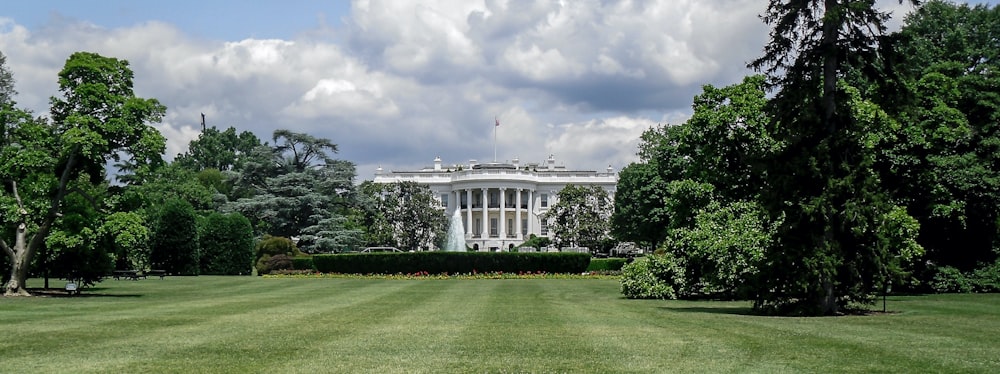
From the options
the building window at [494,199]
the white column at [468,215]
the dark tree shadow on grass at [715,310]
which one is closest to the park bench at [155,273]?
the dark tree shadow on grass at [715,310]

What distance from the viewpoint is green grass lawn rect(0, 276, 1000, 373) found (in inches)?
434

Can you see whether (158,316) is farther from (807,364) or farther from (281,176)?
(281,176)

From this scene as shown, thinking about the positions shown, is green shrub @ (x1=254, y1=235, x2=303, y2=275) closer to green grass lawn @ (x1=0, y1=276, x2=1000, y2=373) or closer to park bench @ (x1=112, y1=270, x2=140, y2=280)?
park bench @ (x1=112, y1=270, x2=140, y2=280)

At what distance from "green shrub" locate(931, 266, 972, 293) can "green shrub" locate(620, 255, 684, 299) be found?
11.1m

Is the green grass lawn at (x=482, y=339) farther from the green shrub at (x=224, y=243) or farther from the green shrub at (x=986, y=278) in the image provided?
the green shrub at (x=224, y=243)

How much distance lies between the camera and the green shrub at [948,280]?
3262 cm

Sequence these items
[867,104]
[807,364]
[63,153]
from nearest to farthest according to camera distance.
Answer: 1. [807,364]
2. [867,104]
3. [63,153]

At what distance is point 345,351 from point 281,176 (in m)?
51.8

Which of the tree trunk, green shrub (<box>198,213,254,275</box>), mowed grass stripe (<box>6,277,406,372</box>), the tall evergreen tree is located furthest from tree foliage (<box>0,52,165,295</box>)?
green shrub (<box>198,213,254,275</box>)

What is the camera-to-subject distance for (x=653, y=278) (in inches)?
1131

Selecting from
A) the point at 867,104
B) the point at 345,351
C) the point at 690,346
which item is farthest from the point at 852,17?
the point at 345,351

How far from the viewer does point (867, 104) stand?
77.2 feet

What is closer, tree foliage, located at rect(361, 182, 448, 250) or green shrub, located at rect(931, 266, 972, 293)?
green shrub, located at rect(931, 266, 972, 293)

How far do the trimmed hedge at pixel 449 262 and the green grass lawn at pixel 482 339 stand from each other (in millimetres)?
27517
